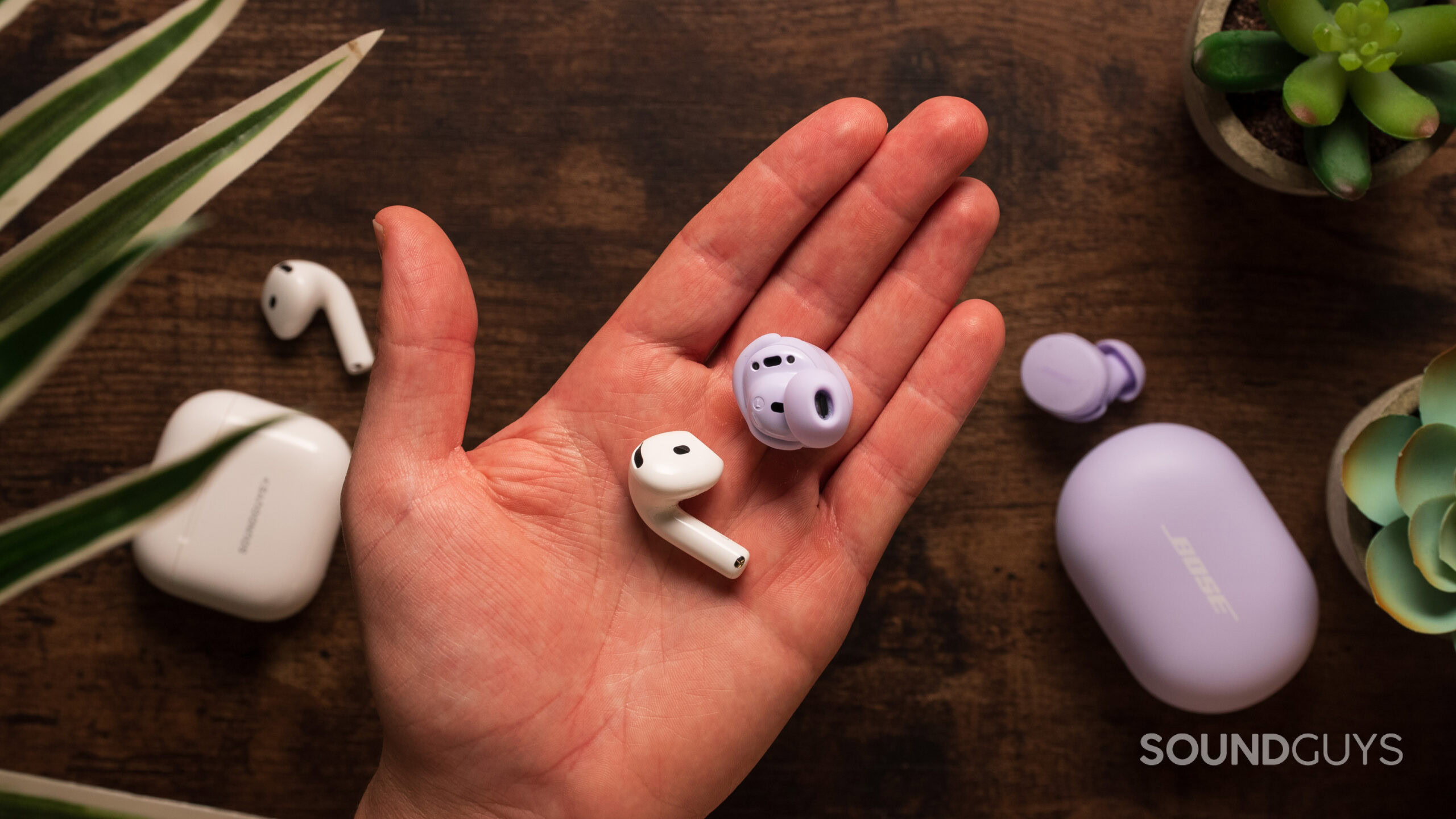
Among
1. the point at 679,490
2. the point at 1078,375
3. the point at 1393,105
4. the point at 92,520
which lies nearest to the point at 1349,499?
the point at 1078,375

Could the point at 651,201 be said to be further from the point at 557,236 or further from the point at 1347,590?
the point at 1347,590

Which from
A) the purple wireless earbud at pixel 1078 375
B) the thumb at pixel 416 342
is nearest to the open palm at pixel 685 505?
the thumb at pixel 416 342

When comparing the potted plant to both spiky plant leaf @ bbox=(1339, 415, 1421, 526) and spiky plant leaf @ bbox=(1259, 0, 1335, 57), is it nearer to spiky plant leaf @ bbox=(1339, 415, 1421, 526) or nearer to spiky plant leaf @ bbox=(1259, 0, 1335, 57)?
spiky plant leaf @ bbox=(1339, 415, 1421, 526)

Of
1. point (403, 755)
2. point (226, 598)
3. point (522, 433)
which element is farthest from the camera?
point (226, 598)

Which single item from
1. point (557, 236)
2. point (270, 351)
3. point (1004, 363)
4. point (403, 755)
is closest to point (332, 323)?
point (270, 351)

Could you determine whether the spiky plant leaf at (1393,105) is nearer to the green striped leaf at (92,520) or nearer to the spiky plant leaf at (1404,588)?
the spiky plant leaf at (1404,588)

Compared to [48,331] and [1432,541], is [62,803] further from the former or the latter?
[1432,541]
